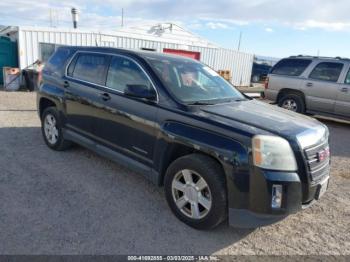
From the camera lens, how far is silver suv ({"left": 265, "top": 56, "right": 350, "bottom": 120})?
8688mm

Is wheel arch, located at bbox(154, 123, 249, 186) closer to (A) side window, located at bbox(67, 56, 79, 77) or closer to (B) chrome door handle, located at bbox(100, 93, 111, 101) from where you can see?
(B) chrome door handle, located at bbox(100, 93, 111, 101)

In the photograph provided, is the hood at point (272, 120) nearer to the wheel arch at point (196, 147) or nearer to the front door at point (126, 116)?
the wheel arch at point (196, 147)

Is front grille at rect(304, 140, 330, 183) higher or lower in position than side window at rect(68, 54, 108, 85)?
lower

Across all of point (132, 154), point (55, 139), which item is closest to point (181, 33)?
point (55, 139)

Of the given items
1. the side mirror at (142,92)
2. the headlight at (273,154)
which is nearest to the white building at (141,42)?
the side mirror at (142,92)

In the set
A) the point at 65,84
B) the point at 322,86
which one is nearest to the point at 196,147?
the point at 65,84

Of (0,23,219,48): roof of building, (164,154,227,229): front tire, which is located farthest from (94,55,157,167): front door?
(0,23,219,48): roof of building

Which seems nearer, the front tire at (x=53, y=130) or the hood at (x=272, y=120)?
the hood at (x=272, y=120)

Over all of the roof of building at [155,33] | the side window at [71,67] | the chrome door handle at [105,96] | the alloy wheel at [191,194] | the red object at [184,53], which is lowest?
the alloy wheel at [191,194]

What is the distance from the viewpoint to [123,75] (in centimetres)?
414

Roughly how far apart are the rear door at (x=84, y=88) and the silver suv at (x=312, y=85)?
685 cm

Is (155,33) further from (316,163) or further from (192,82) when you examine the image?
(316,163)

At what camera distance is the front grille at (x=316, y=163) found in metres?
3.01

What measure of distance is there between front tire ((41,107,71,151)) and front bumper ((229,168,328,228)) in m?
3.33
